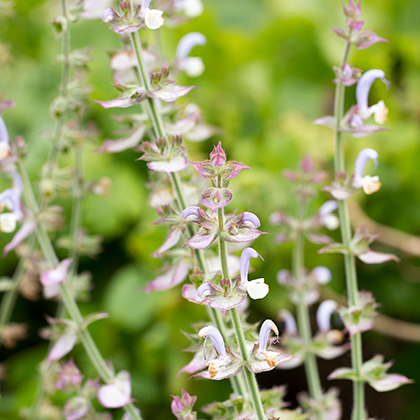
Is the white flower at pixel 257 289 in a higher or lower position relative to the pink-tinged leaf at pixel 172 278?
higher

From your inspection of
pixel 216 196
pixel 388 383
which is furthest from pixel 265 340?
pixel 388 383

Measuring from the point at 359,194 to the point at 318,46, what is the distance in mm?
604

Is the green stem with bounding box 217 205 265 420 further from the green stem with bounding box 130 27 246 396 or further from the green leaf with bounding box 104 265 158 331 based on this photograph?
the green leaf with bounding box 104 265 158 331

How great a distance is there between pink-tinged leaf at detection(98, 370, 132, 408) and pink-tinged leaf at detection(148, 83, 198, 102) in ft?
1.09

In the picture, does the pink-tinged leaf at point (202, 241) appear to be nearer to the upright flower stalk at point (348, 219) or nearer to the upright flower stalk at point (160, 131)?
the upright flower stalk at point (160, 131)

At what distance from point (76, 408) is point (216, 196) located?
0.37 m

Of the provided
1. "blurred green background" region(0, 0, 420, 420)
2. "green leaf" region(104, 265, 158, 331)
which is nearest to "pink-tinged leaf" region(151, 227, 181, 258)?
"blurred green background" region(0, 0, 420, 420)

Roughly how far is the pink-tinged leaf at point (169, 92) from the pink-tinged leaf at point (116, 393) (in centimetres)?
33

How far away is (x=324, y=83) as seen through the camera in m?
1.71

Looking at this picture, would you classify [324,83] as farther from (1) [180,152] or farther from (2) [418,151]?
(1) [180,152]

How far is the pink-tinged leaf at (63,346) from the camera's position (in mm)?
576

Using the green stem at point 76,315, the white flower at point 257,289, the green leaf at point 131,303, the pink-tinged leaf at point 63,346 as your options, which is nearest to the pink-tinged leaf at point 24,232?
the green stem at point 76,315

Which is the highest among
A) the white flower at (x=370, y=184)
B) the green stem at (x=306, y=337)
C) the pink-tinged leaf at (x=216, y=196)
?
the pink-tinged leaf at (x=216, y=196)

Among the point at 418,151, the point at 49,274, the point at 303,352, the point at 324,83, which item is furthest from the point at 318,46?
the point at 49,274
